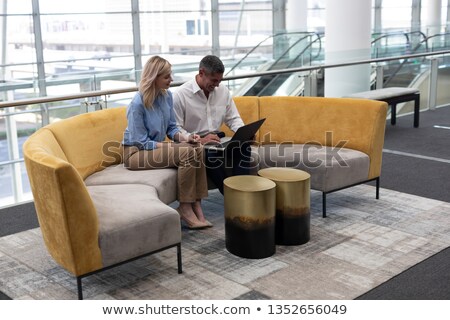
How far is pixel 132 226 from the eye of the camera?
3.43 metres

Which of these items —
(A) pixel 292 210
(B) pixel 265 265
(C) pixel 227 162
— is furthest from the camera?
(C) pixel 227 162

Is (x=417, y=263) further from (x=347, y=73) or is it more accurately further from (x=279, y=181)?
(x=347, y=73)

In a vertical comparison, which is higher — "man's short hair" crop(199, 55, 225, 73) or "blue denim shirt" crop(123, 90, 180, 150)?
"man's short hair" crop(199, 55, 225, 73)

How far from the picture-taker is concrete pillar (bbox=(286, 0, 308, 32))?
16031mm

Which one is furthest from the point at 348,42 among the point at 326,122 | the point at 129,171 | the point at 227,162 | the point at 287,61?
the point at 129,171

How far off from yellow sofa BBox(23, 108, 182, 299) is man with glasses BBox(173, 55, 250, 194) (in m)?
0.51

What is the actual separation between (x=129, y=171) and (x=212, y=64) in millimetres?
997

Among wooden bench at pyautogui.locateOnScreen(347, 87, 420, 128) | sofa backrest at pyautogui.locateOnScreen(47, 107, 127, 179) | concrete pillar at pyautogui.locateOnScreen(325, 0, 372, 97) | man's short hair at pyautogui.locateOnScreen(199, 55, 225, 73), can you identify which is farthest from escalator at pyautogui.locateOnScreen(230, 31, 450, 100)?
sofa backrest at pyautogui.locateOnScreen(47, 107, 127, 179)

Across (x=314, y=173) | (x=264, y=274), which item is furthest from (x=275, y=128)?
(x=264, y=274)

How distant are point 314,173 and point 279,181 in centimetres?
76

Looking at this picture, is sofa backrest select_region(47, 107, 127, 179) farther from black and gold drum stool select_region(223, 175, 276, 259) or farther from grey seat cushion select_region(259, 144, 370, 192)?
grey seat cushion select_region(259, 144, 370, 192)

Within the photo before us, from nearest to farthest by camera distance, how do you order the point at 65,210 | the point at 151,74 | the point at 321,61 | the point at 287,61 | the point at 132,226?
the point at 65,210 → the point at 132,226 → the point at 151,74 → the point at 321,61 → the point at 287,61

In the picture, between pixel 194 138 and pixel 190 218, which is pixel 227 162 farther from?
pixel 190 218

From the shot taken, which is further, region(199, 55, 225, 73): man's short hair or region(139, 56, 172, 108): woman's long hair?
region(199, 55, 225, 73): man's short hair
